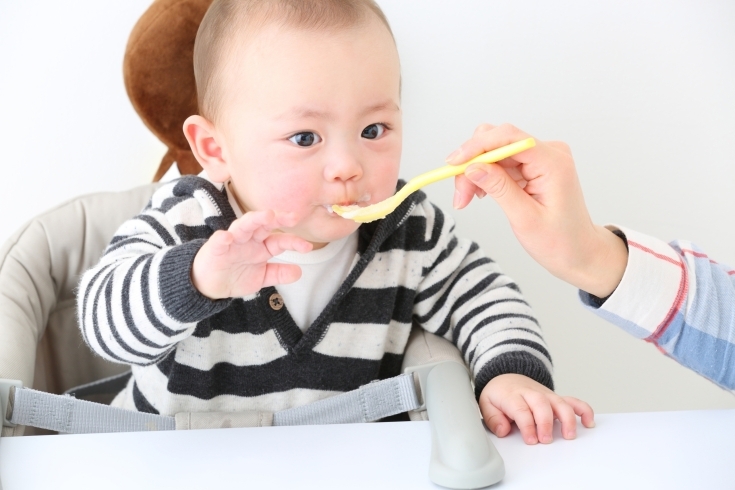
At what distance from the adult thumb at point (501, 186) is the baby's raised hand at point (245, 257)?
157 mm

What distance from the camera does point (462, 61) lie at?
133 cm

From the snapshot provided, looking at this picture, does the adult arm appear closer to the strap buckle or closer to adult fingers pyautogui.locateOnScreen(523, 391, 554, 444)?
adult fingers pyautogui.locateOnScreen(523, 391, 554, 444)

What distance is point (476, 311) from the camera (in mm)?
963

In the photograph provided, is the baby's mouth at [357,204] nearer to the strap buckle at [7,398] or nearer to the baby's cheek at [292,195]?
the baby's cheek at [292,195]

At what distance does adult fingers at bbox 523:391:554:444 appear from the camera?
2.23ft

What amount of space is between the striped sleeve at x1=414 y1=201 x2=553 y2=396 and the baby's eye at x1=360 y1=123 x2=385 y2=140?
0.21 meters

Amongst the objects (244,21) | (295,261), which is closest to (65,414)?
(295,261)

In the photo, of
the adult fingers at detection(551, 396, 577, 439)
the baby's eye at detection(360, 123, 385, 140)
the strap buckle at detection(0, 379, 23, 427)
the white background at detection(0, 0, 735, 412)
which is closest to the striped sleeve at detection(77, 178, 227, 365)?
the strap buckle at detection(0, 379, 23, 427)

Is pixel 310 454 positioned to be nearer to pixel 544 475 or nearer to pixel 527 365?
pixel 544 475

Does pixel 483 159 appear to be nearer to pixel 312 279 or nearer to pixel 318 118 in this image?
pixel 318 118

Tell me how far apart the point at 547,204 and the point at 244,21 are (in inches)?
15.5

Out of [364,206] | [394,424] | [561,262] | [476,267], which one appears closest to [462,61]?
[476,267]

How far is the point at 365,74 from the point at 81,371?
0.60m

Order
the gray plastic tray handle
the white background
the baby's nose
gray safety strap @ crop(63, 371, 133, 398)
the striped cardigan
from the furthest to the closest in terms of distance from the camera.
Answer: the white background → gray safety strap @ crop(63, 371, 133, 398) → the striped cardigan → the baby's nose → the gray plastic tray handle
